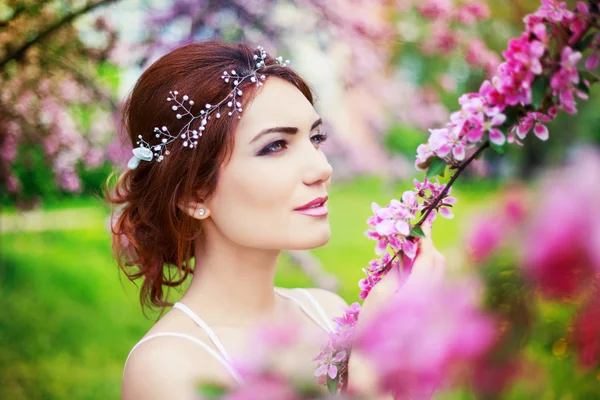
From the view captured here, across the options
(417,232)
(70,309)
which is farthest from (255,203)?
(70,309)

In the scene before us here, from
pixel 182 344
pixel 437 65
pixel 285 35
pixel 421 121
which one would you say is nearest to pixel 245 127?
pixel 182 344

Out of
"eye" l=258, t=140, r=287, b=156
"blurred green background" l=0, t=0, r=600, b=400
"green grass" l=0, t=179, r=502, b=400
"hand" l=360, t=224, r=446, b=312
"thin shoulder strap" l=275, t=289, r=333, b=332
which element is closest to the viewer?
"hand" l=360, t=224, r=446, b=312

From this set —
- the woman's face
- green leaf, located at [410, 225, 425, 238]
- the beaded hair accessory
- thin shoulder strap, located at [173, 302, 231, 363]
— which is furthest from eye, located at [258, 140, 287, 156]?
green leaf, located at [410, 225, 425, 238]

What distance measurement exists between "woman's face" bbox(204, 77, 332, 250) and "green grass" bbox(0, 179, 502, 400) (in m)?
2.52

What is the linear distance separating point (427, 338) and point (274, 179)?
113 cm

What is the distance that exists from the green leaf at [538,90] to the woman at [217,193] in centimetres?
78

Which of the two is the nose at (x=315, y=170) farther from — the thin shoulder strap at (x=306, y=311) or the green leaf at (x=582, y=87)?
the green leaf at (x=582, y=87)

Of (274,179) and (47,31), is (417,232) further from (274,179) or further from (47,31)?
(47,31)

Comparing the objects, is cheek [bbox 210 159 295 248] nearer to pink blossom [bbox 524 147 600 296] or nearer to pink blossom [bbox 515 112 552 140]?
pink blossom [bbox 515 112 552 140]

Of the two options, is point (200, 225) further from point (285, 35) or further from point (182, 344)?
point (285, 35)

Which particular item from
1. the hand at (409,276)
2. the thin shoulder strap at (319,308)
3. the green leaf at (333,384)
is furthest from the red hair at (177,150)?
→ the green leaf at (333,384)

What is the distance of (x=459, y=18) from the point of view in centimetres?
379

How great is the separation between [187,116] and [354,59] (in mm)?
2623

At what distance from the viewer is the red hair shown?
1714mm
